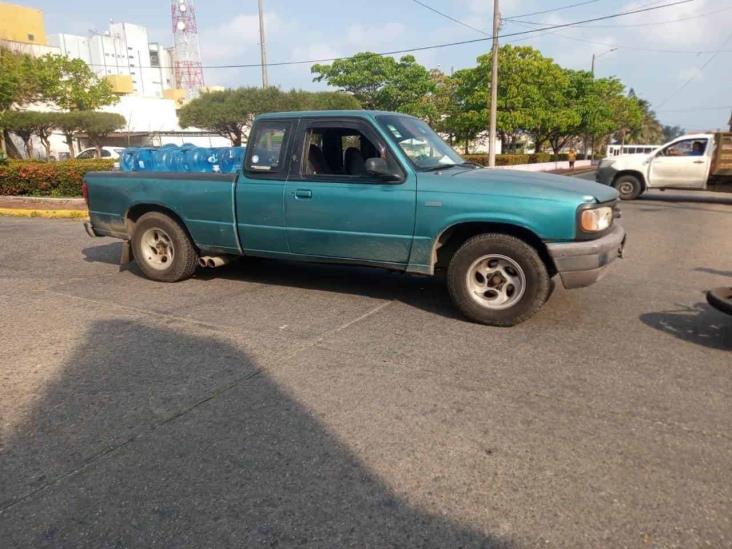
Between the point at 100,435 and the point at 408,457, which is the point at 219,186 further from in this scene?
the point at 408,457

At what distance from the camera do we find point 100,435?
2.99 metres

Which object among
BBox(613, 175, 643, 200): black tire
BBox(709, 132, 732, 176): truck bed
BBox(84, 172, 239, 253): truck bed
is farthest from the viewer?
BBox(613, 175, 643, 200): black tire

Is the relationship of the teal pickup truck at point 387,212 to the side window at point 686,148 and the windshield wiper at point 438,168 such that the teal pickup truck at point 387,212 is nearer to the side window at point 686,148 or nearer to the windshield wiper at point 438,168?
the windshield wiper at point 438,168

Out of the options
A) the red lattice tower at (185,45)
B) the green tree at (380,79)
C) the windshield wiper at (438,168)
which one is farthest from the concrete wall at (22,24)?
the windshield wiper at (438,168)

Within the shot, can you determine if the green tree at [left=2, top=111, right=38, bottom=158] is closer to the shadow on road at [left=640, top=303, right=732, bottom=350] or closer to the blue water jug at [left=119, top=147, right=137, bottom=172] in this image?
the blue water jug at [left=119, top=147, right=137, bottom=172]

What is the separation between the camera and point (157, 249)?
6.23 metres

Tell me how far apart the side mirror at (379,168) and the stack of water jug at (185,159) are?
72.4 inches

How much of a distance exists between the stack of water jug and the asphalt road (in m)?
1.48

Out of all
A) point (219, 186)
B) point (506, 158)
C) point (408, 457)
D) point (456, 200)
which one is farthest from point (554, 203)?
point (506, 158)

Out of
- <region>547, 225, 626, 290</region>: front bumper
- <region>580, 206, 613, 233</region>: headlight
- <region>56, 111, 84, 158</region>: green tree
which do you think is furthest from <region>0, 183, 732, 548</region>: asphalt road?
<region>56, 111, 84, 158</region>: green tree

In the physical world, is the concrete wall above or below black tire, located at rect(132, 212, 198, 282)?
above

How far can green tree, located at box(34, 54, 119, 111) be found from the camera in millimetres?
37750

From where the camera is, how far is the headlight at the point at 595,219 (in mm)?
4293

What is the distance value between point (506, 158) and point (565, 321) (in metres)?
29.5
